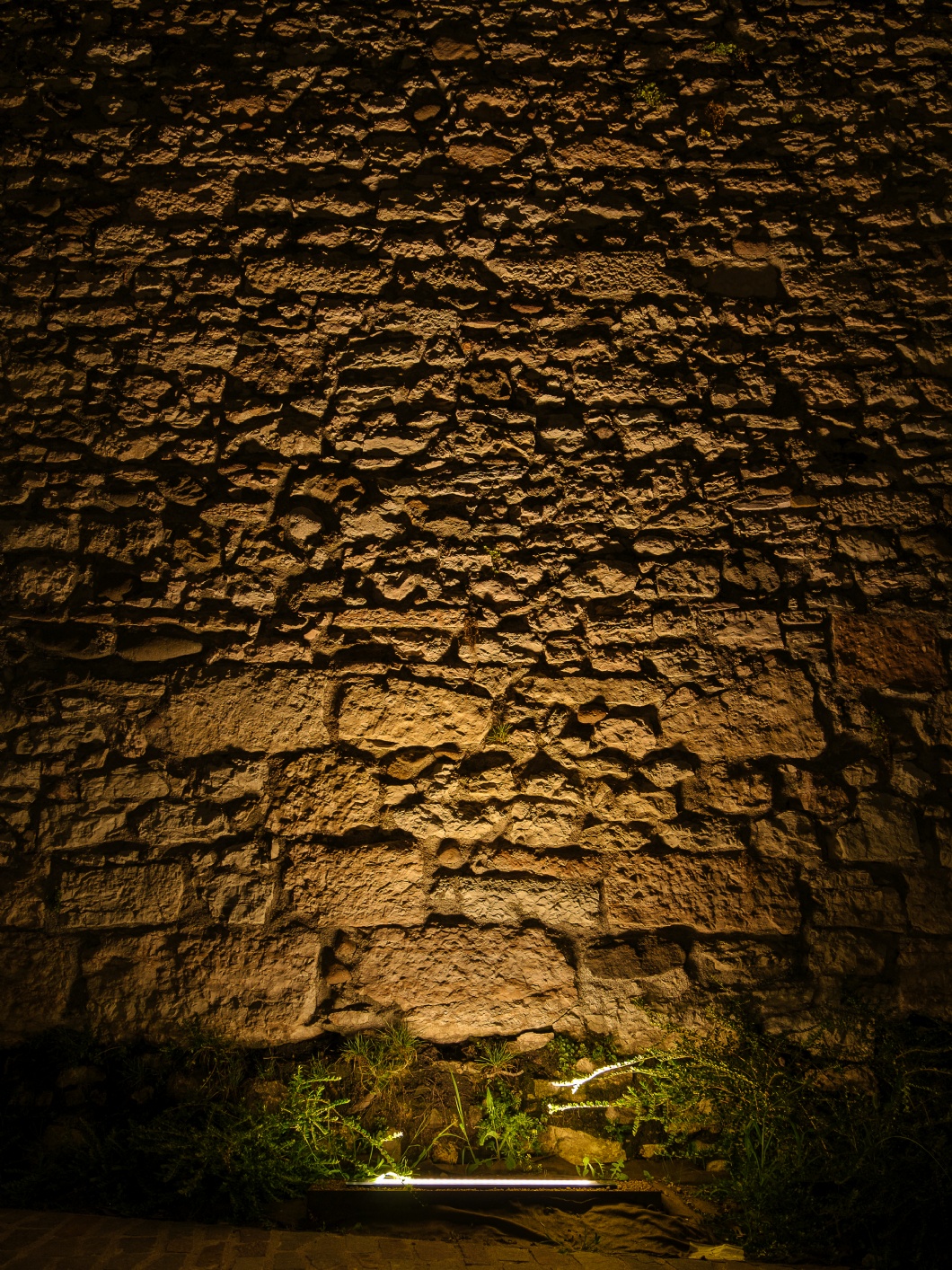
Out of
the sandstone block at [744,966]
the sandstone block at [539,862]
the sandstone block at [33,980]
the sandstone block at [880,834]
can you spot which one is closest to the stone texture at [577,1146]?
the sandstone block at [744,966]

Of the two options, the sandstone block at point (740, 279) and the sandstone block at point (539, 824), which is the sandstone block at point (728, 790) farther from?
the sandstone block at point (740, 279)

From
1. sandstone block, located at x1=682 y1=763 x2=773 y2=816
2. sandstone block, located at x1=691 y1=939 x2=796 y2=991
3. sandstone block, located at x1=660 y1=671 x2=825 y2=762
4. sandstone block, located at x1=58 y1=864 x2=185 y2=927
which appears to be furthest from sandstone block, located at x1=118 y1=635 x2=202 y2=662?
sandstone block, located at x1=691 y1=939 x2=796 y2=991

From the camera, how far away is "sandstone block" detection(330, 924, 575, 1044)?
8.20ft

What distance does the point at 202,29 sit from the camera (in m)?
2.76

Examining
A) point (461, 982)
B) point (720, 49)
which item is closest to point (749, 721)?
point (461, 982)

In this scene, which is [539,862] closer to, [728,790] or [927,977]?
[728,790]

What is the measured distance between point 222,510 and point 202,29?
1774 millimetres

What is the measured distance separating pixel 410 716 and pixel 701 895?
3.76 feet

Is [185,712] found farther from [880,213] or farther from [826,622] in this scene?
[880,213]

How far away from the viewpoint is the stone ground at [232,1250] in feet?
5.96

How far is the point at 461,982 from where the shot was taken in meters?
2.51

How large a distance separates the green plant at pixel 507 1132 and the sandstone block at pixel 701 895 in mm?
647

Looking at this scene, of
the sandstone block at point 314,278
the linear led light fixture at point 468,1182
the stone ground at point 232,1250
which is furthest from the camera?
the sandstone block at point 314,278

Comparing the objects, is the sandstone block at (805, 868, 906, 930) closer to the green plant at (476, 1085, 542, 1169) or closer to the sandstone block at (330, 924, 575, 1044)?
the sandstone block at (330, 924, 575, 1044)
